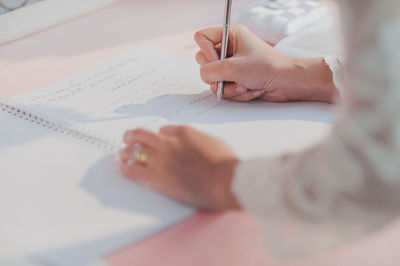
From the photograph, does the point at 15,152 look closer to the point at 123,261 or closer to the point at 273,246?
the point at 123,261

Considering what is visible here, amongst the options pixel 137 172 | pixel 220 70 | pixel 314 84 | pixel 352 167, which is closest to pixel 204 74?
pixel 220 70

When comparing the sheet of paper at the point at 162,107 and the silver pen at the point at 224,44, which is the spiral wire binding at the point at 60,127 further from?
the silver pen at the point at 224,44

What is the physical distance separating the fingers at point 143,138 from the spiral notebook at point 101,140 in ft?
0.14

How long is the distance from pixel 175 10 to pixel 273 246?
94 centimetres

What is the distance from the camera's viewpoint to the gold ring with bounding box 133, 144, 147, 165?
29.2 inches

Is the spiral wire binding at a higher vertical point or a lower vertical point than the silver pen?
lower

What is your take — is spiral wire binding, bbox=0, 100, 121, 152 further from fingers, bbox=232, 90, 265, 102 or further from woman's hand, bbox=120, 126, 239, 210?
fingers, bbox=232, 90, 265, 102

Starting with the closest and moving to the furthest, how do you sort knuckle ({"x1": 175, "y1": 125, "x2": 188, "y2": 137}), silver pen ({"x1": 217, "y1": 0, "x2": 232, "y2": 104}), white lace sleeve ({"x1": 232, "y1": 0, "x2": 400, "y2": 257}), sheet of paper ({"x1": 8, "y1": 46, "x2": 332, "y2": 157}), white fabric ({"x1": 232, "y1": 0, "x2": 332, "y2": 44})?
white lace sleeve ({"x1": 232, "y1": 0, "x2": 400, "y2": 257}) < knuckle ({"x1": 175, "y1": 125, "x2": 188, "y2": 137}) < sheet of paper ({"x1": 8, "y1": 46, "x2": 332, "y2": 157}) < silver pen ({"x1": 217, "y1": 0, "x2": 232, "y2": 104}) < white fabric ({"x1": 232, "y1": 0, "x2": 332, "y2": 44})

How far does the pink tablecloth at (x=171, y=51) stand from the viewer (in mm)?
649

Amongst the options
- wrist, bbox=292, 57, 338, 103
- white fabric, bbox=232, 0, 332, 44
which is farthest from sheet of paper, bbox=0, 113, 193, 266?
white fabric, bbox=232, 0, 332, 44

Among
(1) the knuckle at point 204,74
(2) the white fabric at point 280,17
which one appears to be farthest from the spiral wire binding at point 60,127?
(2) the white fabric at point 280,17

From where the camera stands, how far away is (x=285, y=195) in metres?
0.61

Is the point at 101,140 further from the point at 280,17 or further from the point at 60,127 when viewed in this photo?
the point at 280,17

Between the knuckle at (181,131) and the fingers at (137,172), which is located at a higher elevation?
the knuckle at (181,131)
